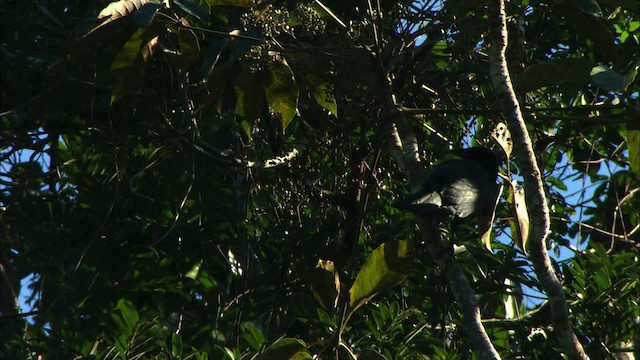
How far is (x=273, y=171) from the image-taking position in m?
4.97

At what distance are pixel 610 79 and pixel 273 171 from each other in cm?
261

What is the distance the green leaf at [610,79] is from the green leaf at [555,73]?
32cm

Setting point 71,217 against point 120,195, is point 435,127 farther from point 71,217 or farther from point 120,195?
point 71,217

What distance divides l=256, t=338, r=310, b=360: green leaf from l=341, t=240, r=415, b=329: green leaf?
0.18 metres

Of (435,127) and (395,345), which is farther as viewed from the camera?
(435,127)

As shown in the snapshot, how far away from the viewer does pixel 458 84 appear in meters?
4.16

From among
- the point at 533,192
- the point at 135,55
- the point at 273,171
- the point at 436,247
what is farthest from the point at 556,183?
the point at 135,55

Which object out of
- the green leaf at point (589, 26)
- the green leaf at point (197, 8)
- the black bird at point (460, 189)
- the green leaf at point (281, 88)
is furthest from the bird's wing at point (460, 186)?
the green leaf at point (197, 8)

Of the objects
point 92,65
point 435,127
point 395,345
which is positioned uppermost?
point 92,65

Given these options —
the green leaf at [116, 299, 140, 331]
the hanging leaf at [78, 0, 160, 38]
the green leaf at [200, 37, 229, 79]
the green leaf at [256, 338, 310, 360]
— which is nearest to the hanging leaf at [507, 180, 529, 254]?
the green leaf at [256, 338, 310, 360]

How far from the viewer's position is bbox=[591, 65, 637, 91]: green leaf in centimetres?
254

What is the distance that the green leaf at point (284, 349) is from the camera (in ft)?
9.93

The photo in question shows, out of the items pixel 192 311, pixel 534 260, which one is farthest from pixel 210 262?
pixel 534 260

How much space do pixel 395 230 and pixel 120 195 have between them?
152 centimetres
